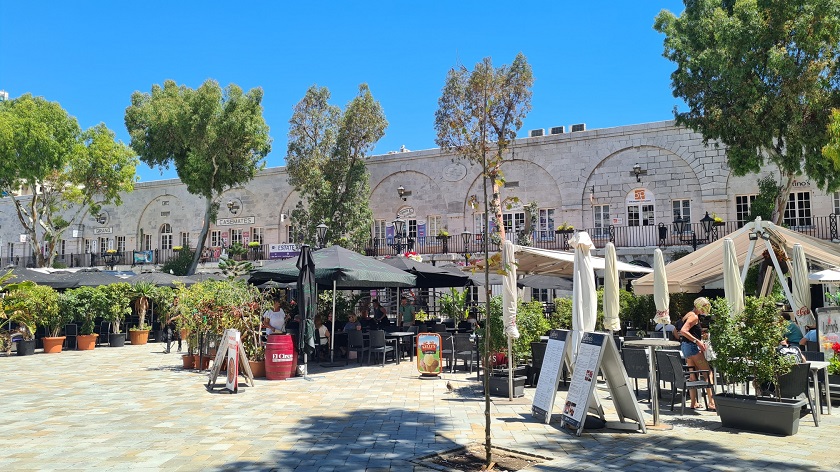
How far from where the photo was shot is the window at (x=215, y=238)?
34.1 metres

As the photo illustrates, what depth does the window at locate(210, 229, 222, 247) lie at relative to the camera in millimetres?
34094

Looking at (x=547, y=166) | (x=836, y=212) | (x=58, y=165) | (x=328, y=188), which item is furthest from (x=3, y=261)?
(x=836, y=212)

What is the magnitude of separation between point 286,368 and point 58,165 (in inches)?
825

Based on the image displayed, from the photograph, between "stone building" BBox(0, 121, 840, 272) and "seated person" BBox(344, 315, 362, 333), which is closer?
"seated person" BBox(344, 315, 362, 333)

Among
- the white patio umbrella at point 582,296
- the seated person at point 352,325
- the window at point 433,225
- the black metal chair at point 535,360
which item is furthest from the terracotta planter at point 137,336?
the white patio umbrella at point 582,296

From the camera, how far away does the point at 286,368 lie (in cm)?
1105

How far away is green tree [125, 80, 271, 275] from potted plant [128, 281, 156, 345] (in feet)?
37.4

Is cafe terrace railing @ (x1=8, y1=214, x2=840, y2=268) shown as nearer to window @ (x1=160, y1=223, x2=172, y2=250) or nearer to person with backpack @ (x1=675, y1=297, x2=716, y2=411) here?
window @ (x1=160, y1=223, x2=172, y2=250)

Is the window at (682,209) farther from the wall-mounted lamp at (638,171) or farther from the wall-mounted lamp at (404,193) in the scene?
the wall-mounted lamp at (404,193)

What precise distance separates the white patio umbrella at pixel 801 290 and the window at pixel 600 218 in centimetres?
1522

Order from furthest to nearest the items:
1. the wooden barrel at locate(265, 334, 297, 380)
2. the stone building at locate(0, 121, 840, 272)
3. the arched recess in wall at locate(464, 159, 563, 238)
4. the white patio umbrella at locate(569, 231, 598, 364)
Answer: the arched recess in wall at locate(464, 159, 563, 238) → the stone building at locate(0, 121, 840, 272) → the wooden barrel at locate(265, 334, 297, 380) → the white patio umbrella at locate(569, 231, 598, 364)

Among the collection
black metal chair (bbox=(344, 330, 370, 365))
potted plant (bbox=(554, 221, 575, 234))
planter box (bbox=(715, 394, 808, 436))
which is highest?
potted plant (bbox=(554, 221, 575, 234))

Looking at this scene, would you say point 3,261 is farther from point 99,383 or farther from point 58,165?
point 99,383

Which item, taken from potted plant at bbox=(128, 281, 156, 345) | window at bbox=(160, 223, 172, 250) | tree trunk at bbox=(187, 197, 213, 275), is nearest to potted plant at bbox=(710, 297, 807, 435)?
potted plant at bbox=(128, 281, 156, 345)
